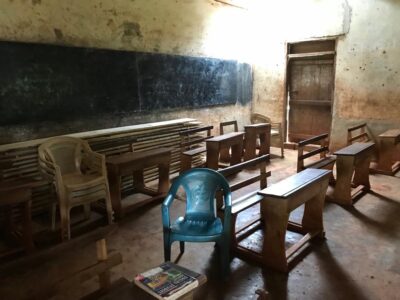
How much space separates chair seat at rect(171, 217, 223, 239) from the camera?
232 cm

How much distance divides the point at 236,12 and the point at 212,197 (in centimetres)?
498

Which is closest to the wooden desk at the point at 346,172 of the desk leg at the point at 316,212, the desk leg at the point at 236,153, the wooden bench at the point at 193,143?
the desk leg at the point at 316,212

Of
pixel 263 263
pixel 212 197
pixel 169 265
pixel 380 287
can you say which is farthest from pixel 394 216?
pixel 169 265

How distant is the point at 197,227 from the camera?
2.42 m

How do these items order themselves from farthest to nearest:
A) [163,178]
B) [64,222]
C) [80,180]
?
1. [163,178]
2. [80,180]
3. [64,222]

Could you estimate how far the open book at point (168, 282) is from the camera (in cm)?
140

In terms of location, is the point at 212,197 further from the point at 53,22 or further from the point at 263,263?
the point at 53,22

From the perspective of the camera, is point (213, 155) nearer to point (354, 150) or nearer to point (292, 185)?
point (354, 150)

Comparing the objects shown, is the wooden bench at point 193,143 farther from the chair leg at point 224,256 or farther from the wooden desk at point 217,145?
the chair leg at point 224,256

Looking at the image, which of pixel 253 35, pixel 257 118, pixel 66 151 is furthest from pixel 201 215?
pixel 253 35

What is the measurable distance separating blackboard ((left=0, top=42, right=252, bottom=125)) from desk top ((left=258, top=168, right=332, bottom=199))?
274 cm

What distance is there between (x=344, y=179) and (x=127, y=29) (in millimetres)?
3525

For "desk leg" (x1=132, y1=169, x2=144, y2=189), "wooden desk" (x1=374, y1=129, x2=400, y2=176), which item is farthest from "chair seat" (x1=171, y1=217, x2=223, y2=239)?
"wooden desk" (x1=374, y1=129, x2=400, y2=176)

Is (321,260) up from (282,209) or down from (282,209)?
down
